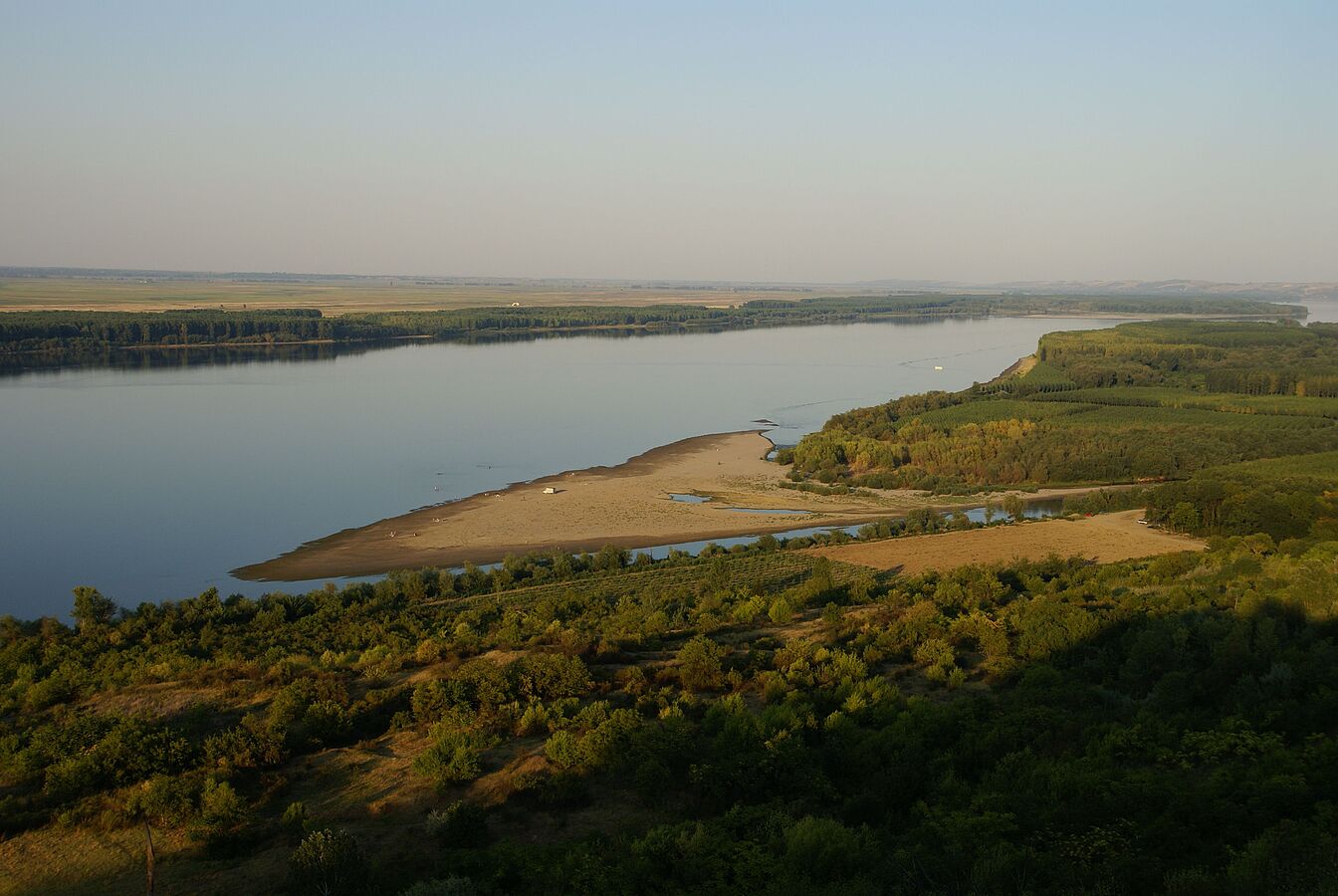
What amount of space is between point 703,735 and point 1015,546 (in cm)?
1552

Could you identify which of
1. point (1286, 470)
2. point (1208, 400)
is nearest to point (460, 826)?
point (1286, 470)

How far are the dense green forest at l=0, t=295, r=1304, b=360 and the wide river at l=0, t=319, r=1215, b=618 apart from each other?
11.1 m

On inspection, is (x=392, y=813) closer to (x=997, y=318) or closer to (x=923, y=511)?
(x=923, y=511)

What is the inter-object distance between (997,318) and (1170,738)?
141 metres

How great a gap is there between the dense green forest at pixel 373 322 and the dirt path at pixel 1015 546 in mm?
64042

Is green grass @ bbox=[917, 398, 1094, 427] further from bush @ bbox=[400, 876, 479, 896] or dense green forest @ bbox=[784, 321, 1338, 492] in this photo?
bush @ bbox=[400, 876, 479, 896]

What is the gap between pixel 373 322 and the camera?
312ft

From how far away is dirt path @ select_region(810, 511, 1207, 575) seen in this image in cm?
2308

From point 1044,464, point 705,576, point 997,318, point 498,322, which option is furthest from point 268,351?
point 997,318

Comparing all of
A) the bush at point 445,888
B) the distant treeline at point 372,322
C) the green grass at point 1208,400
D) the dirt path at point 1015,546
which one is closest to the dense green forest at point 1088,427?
the green grass at point 1208,400

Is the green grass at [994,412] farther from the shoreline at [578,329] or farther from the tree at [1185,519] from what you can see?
the shoreline at [578,329]

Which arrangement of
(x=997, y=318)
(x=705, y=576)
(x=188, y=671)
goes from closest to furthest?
(x=188, y=671) < (x=705, y=576) < (x=997, y=318)

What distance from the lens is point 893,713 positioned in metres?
11.4

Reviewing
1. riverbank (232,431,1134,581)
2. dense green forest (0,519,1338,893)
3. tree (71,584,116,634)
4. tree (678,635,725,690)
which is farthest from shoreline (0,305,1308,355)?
tree (678,635,725,690)
